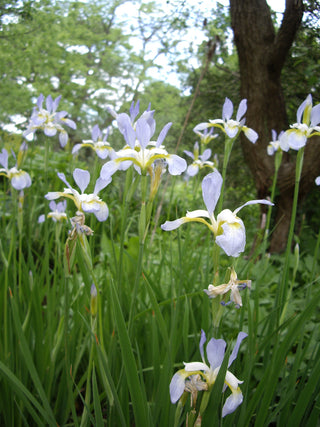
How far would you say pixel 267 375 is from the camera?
931 millimetres

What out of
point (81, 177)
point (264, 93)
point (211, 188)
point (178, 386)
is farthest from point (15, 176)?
point (264, 93)

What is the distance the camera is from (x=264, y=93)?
10.6 feet

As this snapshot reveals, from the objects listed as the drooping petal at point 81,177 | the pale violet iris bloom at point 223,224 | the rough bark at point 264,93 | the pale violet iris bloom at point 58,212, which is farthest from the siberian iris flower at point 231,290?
the rough bark at point 264,93

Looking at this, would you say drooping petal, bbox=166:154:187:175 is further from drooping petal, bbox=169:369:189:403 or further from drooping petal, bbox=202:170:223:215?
drooping petal, bbox=169:369:189:403

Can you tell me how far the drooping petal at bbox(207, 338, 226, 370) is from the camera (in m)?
0.73

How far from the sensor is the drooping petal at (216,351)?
729 mm

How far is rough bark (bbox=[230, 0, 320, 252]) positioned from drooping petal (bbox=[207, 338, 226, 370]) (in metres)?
2.53

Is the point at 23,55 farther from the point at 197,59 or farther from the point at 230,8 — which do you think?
the point at 230,8

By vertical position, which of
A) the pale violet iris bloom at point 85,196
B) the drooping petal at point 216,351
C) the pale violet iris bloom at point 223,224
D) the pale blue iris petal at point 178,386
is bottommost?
the pale blue iris petal at point 178,386

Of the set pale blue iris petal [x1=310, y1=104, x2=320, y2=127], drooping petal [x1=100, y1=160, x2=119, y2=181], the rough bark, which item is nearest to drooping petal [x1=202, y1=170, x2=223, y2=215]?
drooping petal [x1=100, y1=160, x2=119, y2=181]

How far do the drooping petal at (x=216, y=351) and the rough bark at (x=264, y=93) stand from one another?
2532 mm

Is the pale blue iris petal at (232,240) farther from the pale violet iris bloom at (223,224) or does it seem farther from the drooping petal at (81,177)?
the drooping petal at (81,177)

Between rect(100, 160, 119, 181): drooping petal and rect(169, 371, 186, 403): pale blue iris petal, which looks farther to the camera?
rect(100, 160, 119, 181): drooping petal

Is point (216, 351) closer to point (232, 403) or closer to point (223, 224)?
point (232, 403)
